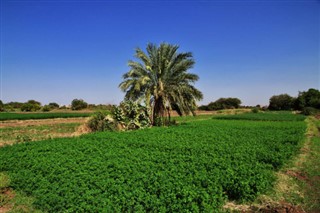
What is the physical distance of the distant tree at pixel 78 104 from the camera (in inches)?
2458

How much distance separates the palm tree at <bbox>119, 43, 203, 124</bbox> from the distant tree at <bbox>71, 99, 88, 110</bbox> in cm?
4675

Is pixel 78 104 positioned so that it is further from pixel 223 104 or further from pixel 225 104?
pixel 225 104

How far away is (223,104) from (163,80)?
62.3m

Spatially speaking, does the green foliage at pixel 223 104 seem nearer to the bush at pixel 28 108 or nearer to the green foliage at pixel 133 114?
the bush at pixel 28 108

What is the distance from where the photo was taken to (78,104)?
6375cm

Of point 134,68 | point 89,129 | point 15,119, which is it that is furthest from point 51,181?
point 15,119

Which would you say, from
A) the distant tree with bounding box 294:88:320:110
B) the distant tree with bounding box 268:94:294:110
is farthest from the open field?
the distant tree with bounding box 268:94:294:110

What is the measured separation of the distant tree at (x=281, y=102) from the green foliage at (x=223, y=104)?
12.5m

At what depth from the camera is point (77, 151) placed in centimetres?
829

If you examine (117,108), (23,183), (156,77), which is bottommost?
(23,183)

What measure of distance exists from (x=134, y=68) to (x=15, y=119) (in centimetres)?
1840

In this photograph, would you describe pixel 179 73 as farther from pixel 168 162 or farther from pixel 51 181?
pixel 51 181

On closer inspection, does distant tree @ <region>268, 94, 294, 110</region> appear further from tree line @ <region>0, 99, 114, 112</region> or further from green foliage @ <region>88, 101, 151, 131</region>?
green foliage @ <region>88, 101, 151, 131</region>

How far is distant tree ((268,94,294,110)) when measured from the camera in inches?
2704
